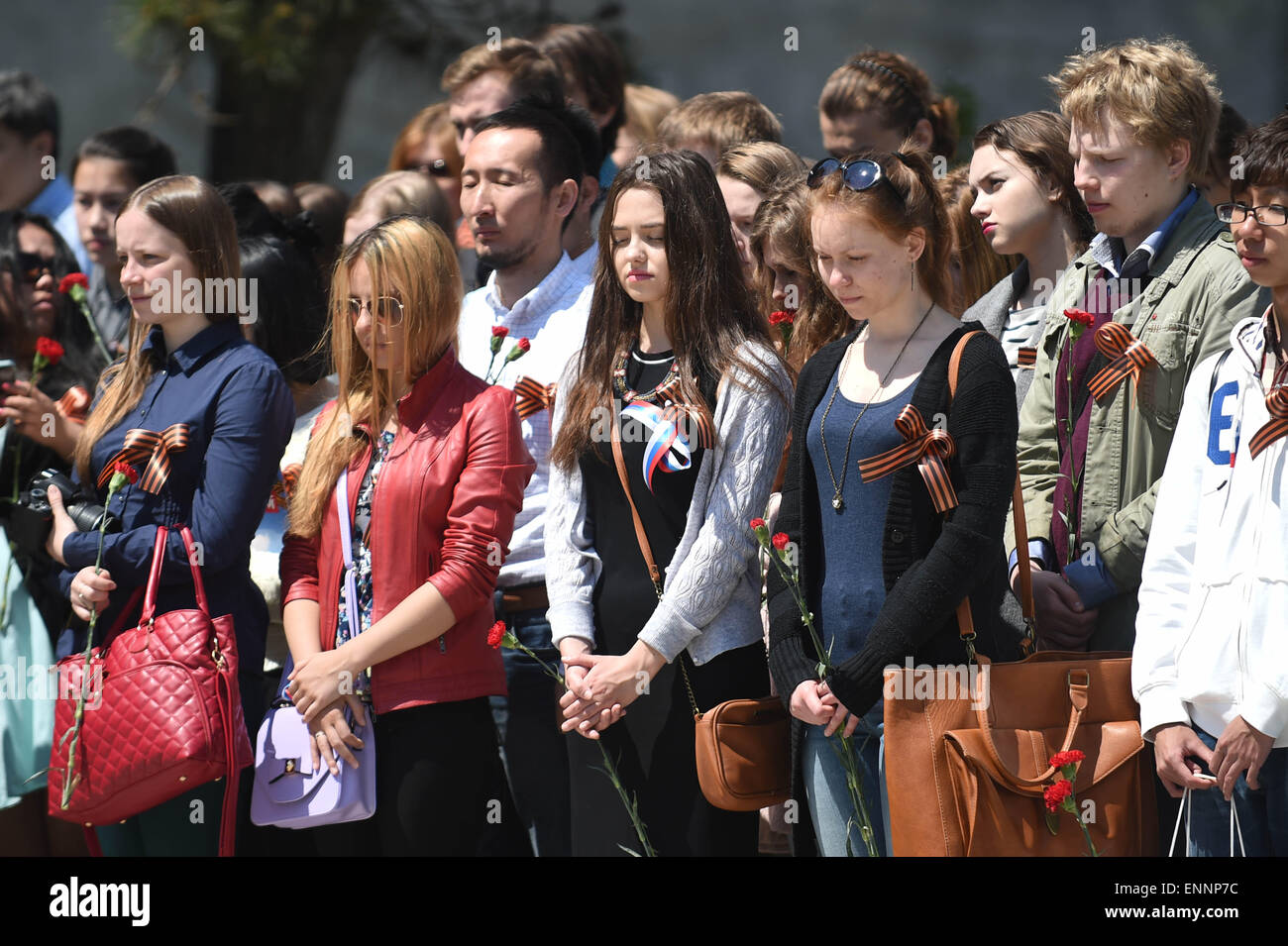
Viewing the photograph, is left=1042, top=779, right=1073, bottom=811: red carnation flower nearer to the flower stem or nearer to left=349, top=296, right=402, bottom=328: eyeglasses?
the flower stem

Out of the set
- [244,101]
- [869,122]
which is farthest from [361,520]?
[244,101]

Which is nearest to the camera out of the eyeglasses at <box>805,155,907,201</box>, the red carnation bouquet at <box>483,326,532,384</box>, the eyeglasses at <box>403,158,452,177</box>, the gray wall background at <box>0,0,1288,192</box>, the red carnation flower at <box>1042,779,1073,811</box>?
the red carnation flower at <box>1042,779,1073,811</box>

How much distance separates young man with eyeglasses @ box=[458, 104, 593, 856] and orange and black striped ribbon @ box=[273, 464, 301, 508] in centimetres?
55

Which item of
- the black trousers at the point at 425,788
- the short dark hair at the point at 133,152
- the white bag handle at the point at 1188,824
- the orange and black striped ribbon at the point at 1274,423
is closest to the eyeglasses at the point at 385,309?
the black trousers at the point at 425,788

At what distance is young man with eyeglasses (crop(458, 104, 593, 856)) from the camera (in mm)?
3867

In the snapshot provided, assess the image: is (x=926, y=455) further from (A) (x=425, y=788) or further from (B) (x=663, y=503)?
(A) (x=425, y=788)

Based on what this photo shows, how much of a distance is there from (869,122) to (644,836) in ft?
8.43

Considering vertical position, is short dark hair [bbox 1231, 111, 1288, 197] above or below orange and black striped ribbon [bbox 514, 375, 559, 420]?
above

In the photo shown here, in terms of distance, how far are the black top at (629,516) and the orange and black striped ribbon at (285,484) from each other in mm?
830

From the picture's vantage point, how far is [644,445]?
3.55 meters

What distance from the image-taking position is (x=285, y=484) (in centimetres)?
411

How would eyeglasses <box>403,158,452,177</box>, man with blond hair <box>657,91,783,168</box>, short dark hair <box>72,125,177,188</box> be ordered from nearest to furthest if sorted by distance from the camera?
1. man with blond hair <box>657,91,783,168</box>
2. short dark hair <box>72,125,177,188</box>
3. eyeglasses <box>403,158,452,177</box>

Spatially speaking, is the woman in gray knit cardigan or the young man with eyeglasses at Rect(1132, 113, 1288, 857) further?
the woman in gray knit cardigan

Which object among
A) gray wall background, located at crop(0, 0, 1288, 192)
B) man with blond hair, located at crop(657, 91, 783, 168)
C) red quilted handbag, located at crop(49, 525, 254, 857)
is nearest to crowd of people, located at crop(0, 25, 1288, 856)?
red quilted handbag, located at crop(49, 525, 254, 857)
